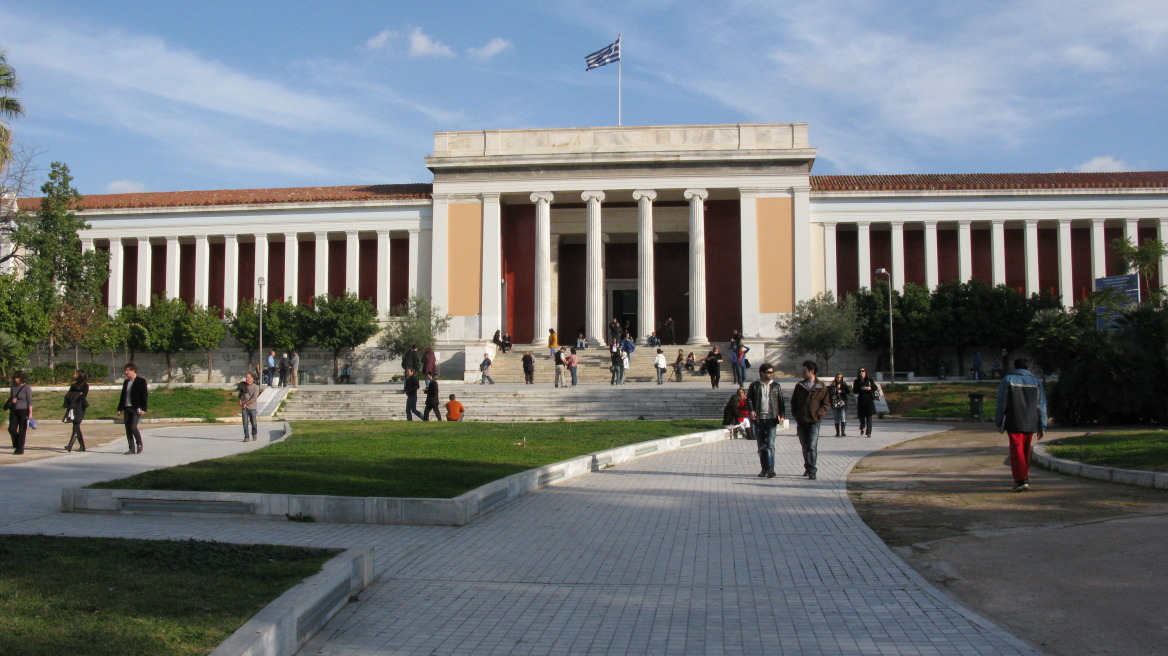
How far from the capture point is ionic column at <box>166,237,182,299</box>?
46.9m

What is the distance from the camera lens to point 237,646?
4383 mm

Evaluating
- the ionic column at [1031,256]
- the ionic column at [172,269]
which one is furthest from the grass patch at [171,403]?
the ionic column at [1031,256]

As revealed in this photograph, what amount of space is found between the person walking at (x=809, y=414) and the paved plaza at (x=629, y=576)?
19.7 inches

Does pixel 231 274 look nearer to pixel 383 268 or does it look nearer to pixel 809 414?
pixel 383 268

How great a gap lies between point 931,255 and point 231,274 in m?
33.8

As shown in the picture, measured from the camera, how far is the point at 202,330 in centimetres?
4238

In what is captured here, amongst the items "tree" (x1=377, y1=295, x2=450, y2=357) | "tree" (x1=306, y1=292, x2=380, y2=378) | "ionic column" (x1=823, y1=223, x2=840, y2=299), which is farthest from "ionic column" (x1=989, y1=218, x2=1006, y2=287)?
"tree" (x1=306, y1=292, x2=380, y2=378)

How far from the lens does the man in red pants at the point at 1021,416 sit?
10.9 m

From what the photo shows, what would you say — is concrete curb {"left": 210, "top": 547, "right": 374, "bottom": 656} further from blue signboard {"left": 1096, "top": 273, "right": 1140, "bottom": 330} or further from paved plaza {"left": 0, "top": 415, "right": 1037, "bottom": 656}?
blue signboard {"left": 1096, "top": 273, "right": 1140, "bottom": 330}

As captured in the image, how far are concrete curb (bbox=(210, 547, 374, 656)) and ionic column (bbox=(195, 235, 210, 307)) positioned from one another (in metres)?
43.7

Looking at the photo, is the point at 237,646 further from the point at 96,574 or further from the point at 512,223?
the point at 512,223

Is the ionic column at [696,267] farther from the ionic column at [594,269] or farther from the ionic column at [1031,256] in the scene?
the ionic column at [1031,256]

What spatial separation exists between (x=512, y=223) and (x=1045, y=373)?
30050mm

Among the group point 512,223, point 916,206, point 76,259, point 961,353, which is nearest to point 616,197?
point 512,223
